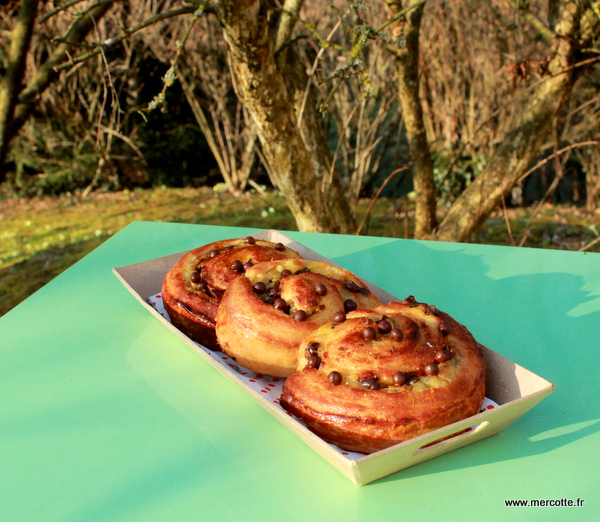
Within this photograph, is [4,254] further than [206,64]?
No

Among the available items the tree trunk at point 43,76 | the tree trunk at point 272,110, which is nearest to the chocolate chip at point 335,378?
the tree trunk at point 272,110

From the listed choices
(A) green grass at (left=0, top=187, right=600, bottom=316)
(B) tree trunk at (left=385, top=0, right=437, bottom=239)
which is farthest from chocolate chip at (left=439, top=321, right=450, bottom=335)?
(A) green grass at (left=0, top=187, right=600, bottom=316)

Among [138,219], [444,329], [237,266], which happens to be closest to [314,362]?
[444,329]

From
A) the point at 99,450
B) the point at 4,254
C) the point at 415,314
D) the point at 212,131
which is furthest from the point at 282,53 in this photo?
the point at 212,131

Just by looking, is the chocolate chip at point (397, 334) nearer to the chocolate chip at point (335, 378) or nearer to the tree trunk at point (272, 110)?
the chocolate chip at point (335, 378)

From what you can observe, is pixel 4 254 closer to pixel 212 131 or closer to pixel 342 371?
pixel 212 131

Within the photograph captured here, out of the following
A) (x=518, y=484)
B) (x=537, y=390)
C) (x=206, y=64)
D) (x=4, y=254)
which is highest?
(x=206, y=64)

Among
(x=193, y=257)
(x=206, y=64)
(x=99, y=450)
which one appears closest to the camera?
(x=99, y=450)

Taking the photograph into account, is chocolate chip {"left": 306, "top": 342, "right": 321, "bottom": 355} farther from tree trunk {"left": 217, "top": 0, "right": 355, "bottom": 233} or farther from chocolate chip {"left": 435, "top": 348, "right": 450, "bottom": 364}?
tree trunk {"left": 217, "top": 0, "right": 355, "bottom": 233}
